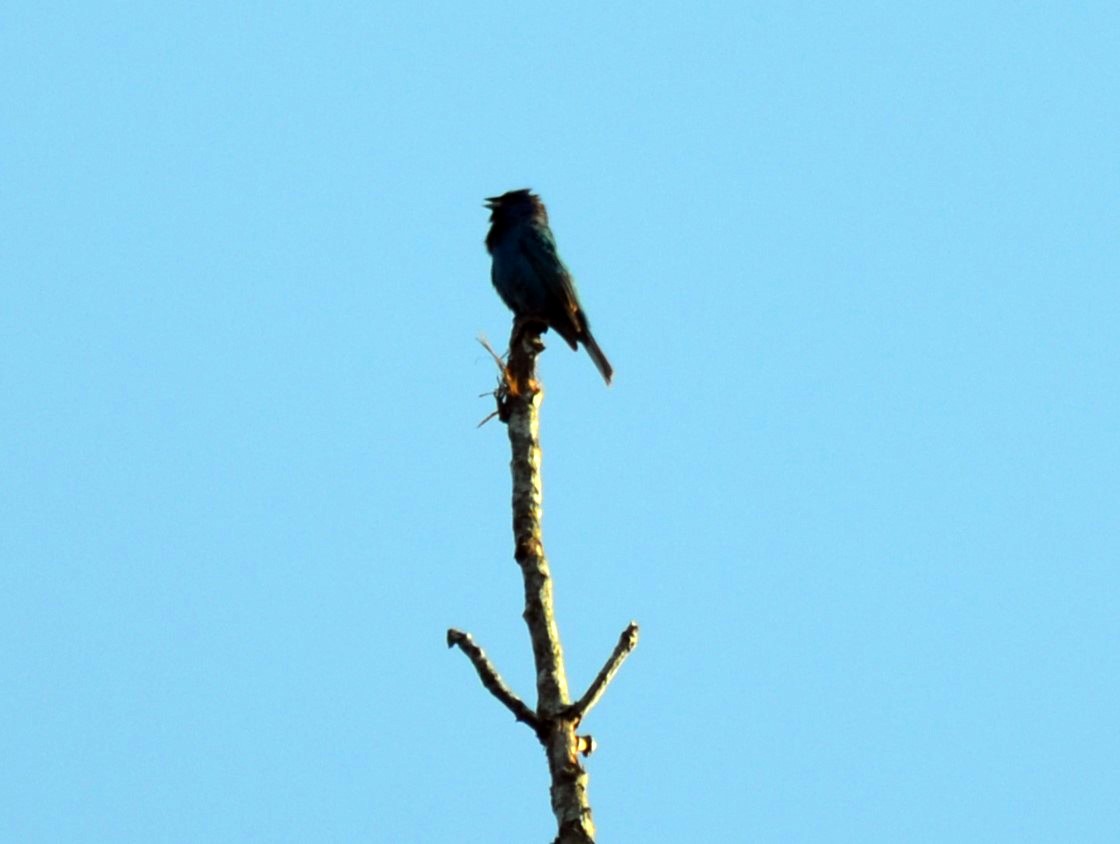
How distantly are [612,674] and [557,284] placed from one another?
22.9ft

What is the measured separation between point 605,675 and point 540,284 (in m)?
7.02

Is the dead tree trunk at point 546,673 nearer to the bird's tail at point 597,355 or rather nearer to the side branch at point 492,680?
the side branch at point 492,680

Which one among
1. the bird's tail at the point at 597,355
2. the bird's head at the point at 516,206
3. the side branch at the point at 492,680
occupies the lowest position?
the side branch at the point at 492,680

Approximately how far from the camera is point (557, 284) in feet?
41.0

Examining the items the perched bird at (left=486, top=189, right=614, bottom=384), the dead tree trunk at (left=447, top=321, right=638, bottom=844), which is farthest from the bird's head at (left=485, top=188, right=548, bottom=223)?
the dead tree trunk at (left=447, top=321, right=638, bottom=844)

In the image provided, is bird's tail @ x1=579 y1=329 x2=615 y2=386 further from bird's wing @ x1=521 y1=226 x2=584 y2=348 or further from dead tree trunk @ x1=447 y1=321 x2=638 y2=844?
dead tree trunk @ x1=447 y1=321 x2=638 y2=844

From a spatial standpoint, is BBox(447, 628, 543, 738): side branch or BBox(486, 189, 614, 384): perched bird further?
BBox(486, 189, 614, 384): perched bird

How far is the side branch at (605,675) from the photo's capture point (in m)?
5.67

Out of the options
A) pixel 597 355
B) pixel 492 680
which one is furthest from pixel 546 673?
pixel 597 355

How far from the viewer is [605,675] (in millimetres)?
5727

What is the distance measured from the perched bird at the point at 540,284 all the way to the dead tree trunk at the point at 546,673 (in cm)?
583

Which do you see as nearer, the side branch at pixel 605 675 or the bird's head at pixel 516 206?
the side branch at pixel 605 675

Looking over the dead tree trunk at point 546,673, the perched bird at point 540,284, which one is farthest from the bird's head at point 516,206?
the dead tree trunk at point 546,673

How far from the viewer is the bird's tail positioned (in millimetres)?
12500
